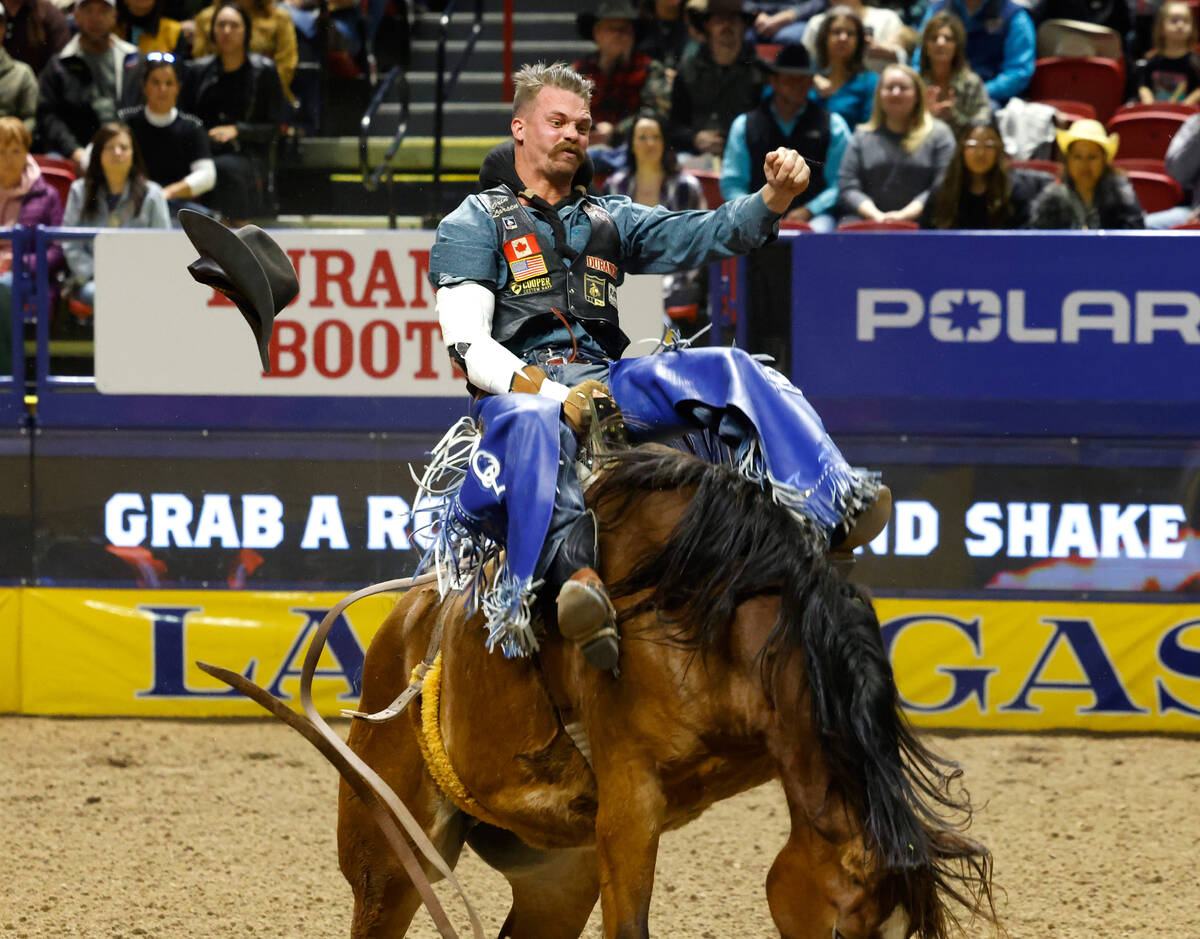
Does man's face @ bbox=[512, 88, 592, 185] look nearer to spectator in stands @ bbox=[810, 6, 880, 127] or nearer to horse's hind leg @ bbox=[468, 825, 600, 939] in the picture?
horse's hind leg @ bbox=[468, 825, 600, 939]

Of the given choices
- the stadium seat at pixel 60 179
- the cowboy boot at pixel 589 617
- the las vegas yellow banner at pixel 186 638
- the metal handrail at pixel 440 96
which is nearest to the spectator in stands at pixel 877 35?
the metal handrail at pixel 440 96

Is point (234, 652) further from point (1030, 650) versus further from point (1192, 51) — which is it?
point (1192, 51)

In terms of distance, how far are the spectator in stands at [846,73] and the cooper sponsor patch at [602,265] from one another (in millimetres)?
7087

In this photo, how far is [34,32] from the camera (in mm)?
12180

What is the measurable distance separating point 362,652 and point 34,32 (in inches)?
254

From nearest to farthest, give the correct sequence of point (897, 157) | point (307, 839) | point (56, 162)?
1. point (307, 839)
2. point (897, 157)
3. point (56, 162)

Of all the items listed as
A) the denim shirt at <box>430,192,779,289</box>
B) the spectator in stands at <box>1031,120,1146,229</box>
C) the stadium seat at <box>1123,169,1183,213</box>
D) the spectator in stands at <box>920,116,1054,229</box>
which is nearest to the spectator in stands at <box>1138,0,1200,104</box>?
the stadium seat at <box>1123,169,1183,213</box>

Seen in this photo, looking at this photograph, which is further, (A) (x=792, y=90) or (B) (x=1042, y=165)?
(B) (x=1042, y=165)

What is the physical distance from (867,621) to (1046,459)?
204 inches

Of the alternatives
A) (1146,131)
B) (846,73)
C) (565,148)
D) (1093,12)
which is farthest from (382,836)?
(1093,12)

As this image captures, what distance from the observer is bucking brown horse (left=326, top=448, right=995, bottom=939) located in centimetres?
317

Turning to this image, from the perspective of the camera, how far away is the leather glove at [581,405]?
3.66 meters

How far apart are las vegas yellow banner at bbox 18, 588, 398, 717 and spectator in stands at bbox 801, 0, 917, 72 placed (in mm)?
5374

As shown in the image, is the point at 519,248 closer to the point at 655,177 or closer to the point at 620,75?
the point at 655,177
